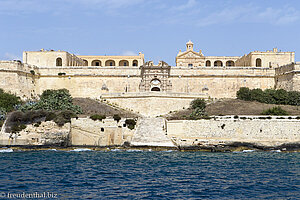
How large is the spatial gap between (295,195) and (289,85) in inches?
1185

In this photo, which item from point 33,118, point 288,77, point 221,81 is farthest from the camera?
point 221,81

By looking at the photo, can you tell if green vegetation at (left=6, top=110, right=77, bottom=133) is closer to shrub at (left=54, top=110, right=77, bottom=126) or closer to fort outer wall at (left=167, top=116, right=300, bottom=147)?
shrub at (left=54, top=110, right=77, bottom=126)

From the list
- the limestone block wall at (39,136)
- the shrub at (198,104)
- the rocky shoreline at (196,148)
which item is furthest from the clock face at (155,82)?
the rocky shoreline at (196,148)

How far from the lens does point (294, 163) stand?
24859 mm

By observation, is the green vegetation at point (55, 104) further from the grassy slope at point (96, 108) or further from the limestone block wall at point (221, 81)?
the limestone block wall at point (221, 81)

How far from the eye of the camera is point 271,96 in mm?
43469

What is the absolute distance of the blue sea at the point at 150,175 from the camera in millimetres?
17250

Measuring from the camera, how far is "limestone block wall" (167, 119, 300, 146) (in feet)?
108

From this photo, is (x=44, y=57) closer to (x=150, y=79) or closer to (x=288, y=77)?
(x=150, y=79)

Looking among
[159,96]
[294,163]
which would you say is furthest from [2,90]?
[294,163]

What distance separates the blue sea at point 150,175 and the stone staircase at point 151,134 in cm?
290

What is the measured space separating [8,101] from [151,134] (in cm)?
1548

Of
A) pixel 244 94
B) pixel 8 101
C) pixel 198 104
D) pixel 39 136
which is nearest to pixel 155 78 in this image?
pixel 198 104

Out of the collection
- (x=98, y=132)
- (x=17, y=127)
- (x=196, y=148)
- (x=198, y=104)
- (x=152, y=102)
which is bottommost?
(x=196, y=148)
